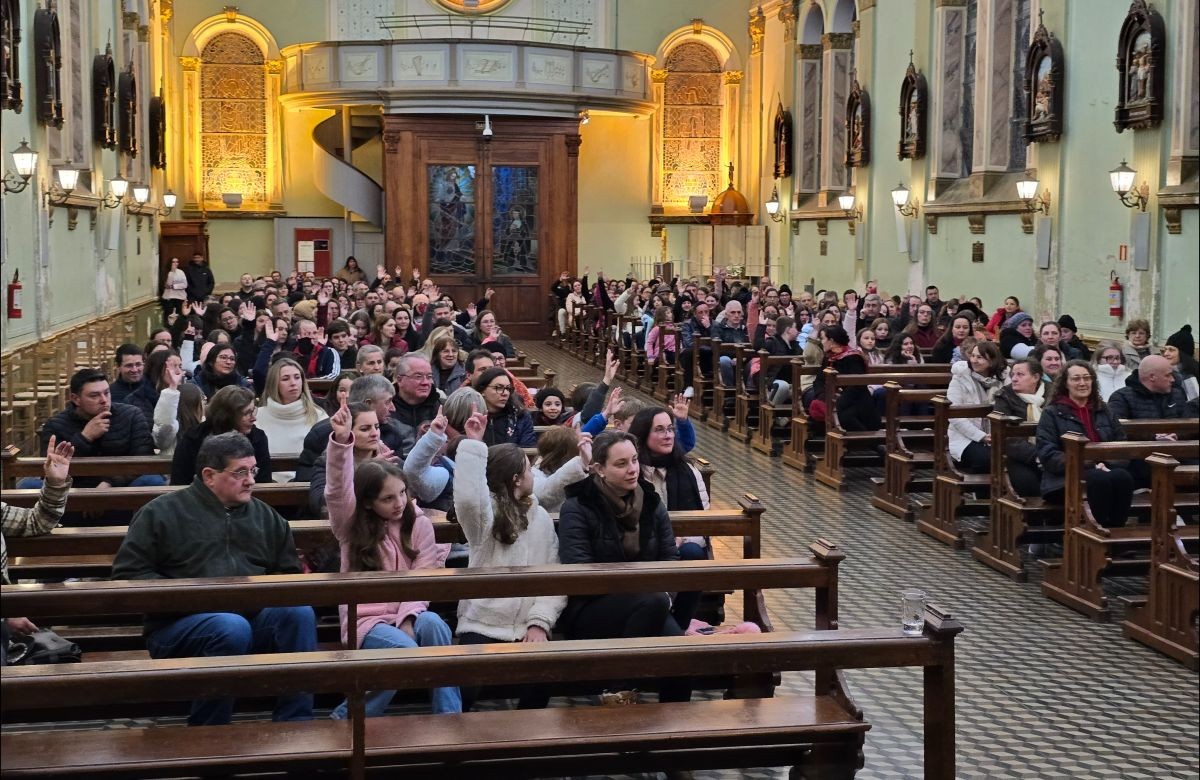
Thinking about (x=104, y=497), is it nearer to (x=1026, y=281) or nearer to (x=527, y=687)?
(x=527, y=687)

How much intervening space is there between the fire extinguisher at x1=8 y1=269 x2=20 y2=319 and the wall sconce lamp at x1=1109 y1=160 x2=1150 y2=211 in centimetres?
1061

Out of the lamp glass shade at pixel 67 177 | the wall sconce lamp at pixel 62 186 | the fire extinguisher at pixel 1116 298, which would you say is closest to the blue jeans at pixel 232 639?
the fire extinguisher at pixel 1116 298

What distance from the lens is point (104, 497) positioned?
664 cm

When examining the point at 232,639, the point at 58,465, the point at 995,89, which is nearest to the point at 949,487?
the point at 232,639

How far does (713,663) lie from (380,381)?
3.80 m

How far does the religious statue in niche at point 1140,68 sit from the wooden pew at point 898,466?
4.59 metres

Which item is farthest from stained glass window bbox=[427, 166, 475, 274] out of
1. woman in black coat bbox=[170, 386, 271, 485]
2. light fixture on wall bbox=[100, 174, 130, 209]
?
woman in black coat bbox=[170, 386, 271, 485]

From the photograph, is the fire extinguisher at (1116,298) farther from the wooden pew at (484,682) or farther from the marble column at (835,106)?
the wooden pew at (484,682)

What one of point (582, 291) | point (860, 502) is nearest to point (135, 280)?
point (582, 291)

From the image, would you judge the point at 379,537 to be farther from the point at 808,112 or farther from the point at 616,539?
the point at 808,112

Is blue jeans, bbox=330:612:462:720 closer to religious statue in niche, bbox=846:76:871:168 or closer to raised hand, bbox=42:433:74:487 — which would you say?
raised hand, bbox=42:433:74:487

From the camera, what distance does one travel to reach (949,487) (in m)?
9.59

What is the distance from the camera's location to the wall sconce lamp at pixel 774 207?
87.5 ft

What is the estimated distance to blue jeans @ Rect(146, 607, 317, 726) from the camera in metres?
4.81
